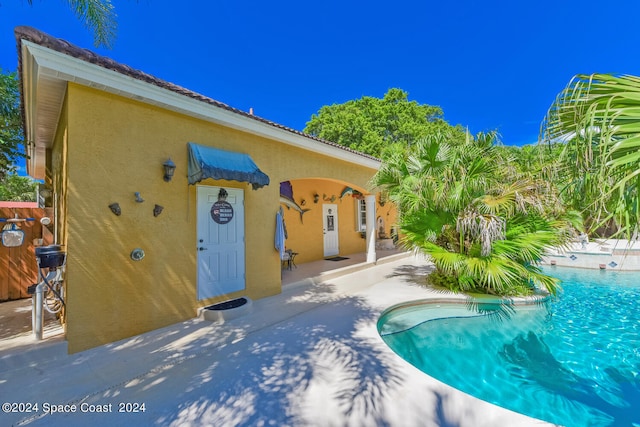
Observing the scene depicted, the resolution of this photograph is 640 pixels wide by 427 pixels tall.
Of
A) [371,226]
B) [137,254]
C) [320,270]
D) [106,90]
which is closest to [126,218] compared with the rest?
[137,254]

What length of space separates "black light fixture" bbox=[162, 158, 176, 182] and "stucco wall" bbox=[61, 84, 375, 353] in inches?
5.2

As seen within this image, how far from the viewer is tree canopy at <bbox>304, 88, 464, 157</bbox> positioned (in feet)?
97.3

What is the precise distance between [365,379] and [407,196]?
6618mm

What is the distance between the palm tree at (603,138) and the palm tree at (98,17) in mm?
9312

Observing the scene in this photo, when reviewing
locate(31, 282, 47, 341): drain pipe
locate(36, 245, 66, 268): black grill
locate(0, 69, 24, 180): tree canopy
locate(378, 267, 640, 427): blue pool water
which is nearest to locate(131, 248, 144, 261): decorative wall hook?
locate(36, 245, 66, 268): black grill

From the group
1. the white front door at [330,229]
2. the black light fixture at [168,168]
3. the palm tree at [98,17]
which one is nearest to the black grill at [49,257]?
the black light fixture at [168,168]

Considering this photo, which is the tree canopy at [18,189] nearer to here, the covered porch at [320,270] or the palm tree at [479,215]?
the covered porch at [320,270]

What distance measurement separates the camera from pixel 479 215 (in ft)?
28.1

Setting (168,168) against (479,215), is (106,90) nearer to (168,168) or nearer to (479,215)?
(168,168)

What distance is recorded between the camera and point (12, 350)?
16.1 ft

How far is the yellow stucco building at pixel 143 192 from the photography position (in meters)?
5.41

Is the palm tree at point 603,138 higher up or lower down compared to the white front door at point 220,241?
higher up

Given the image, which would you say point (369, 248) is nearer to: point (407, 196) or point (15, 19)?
point (407, 196)

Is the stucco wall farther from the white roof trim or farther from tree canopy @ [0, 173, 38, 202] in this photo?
tree canopy @ [0, 173, 38, 202]
